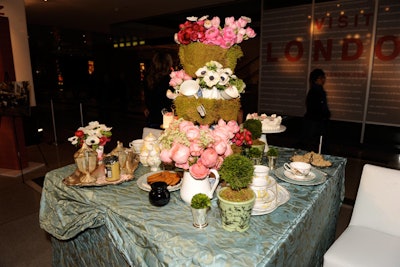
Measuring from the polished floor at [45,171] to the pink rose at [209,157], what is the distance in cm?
176

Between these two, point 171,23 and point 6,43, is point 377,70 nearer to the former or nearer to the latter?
point 6,43

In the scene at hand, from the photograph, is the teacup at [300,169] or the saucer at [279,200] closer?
the saucer at [279,200]

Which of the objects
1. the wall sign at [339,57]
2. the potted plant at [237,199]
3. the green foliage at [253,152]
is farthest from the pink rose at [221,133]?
the wall sign at [339,57]

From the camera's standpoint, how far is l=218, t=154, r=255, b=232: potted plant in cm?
110

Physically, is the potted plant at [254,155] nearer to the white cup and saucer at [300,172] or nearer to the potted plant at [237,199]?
the white cup and saucer at [300,172]

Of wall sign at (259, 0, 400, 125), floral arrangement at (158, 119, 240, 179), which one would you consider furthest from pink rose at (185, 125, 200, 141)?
wall sign at (259, 0, 400, 125)

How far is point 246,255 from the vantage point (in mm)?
996

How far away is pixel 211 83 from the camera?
4.18ft

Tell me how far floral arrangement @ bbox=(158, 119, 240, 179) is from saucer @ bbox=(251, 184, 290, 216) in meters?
0.26

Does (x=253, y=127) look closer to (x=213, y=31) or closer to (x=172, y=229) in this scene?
(x=213, y=31)

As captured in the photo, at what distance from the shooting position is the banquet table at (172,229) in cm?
105

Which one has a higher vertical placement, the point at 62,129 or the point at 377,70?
the point at 377,70

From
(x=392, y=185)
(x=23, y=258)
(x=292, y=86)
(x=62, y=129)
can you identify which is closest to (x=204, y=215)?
(x=392, y=185)

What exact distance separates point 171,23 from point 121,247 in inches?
367
